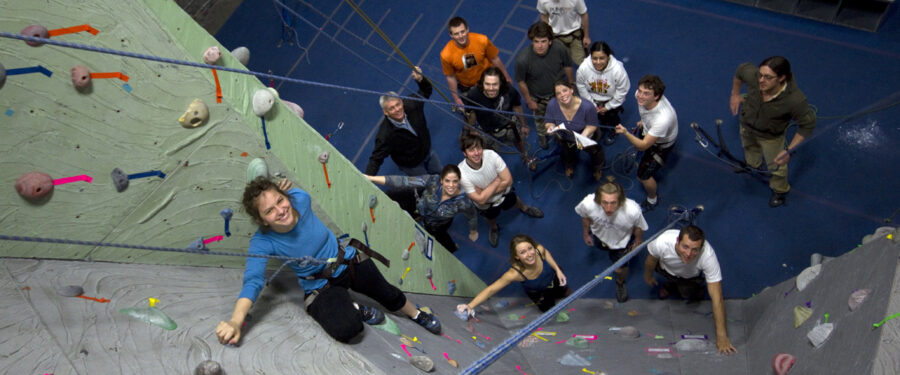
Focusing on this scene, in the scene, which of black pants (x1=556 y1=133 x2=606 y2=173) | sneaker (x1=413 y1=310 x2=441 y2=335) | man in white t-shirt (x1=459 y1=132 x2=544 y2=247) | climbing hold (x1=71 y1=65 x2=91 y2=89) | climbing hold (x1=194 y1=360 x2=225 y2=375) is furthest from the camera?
black pants (x1=556 y1=133 x2=606 y2=173)

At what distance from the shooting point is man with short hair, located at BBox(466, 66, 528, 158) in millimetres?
4492

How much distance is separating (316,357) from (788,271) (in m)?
3.46

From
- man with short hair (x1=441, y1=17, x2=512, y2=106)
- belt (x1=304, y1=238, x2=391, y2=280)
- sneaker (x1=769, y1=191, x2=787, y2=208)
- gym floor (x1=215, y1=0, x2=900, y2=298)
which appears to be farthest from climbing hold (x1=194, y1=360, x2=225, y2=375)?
sneaker (x1=769, y1=191, x2=787, y2=208)

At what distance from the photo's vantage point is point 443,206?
4.23 m

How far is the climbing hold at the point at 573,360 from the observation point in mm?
3717

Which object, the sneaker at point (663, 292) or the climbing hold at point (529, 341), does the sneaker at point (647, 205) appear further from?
the climbing hold at point (529, 341)

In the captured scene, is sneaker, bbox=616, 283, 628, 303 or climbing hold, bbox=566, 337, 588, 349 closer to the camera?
climbing hold, bbox=566, 337, 588, 349

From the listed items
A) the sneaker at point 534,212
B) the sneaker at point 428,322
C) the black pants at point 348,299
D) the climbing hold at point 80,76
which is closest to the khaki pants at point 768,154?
the sneaker at point 534,212

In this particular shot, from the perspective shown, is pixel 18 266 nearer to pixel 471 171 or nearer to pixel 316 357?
pixel 316 357

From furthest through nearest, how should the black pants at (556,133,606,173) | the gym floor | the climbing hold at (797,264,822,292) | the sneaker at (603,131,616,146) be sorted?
the sneaker at (603,131,616,146), the black pants at (556,133,606,173), the gym floor, the climbing hold at (797,264,822,292)

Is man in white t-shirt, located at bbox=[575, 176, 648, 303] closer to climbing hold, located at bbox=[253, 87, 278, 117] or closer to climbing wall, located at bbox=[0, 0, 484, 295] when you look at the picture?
climbing wall, located at bbox=[0, 0, 484, 295]

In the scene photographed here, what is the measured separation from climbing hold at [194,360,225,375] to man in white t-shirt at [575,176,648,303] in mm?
2458

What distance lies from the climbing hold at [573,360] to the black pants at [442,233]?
1237 millimetres

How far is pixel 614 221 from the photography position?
3963 mm
